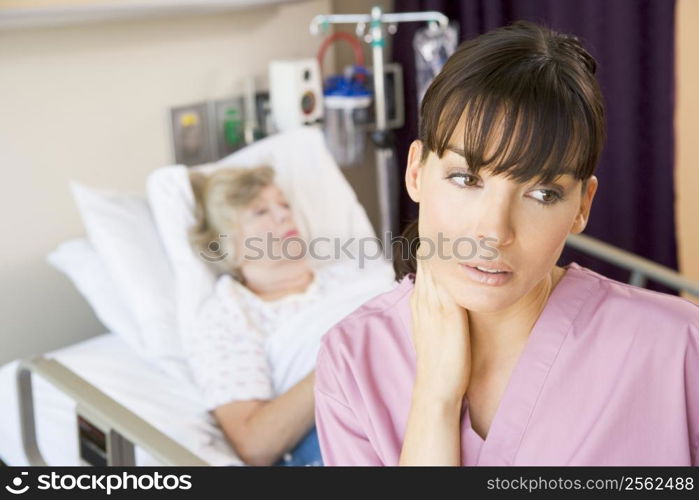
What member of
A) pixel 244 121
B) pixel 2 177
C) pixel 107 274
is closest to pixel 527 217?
pixel 107 274

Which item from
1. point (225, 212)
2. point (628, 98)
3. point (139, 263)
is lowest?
point (139, 263)

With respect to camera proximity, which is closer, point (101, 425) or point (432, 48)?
point (101, 425)

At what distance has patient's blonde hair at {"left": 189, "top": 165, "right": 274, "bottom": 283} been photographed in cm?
223

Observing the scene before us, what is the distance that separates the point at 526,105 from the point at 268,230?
1308 millimetres

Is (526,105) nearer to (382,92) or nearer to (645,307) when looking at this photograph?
(645,307)

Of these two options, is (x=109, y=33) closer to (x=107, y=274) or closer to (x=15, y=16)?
(x=15, y=16)

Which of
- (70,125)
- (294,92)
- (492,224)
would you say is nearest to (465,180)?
(492,224)

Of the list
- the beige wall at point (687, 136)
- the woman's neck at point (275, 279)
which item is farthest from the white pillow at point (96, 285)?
the beige wall at point (687, 136)

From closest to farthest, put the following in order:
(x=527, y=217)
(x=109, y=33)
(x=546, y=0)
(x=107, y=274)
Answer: (x=527, y=217), (x=107, y=274), (x=109, y=33), (x=546, y=0)

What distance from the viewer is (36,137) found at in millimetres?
2395

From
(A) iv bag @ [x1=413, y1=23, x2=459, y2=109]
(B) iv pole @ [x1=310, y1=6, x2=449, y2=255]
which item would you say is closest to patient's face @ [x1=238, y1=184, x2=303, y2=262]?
(B) iv pole @ [x1=310, y1=6, x2=449, y2=255]

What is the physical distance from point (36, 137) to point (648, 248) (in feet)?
5.73

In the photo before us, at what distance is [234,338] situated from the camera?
2.09m

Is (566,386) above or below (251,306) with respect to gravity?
above
